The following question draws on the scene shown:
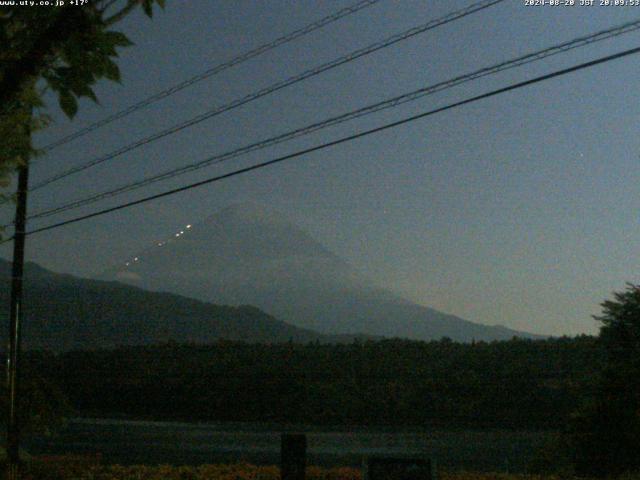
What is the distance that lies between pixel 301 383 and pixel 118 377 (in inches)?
582

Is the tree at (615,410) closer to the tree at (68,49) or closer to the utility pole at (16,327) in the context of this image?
the utility pole at (16,327)

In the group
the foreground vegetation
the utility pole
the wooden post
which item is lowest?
the foreground vegetation

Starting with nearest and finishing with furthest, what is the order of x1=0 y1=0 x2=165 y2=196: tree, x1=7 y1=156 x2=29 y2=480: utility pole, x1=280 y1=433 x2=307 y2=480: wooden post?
x1=0 y1=0 x2=165 y2=196: tree < x1=280 y1=433 x2=307 y2=480: wooden post < x1=7 y1=156 x2=29 y2=480: utility pole

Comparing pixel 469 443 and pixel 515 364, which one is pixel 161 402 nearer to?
pixel 515 364

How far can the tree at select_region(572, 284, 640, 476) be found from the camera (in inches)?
595

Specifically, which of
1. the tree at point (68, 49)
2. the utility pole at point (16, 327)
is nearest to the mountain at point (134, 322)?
the utility pole at point (16, 327)

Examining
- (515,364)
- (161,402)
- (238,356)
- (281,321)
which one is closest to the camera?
(515,364)

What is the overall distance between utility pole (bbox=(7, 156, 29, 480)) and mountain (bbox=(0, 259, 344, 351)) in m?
71.9

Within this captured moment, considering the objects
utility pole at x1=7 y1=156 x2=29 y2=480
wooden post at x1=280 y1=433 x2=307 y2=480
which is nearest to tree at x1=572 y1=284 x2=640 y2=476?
wooden post at x1=280 y1=433 x2=307 y2=480

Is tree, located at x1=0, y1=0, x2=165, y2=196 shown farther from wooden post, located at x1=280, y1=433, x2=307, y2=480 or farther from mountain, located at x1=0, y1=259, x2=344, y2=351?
mountain, located at x1=0, y1=259, x2=344, y2=351

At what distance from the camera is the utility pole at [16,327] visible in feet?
55.5

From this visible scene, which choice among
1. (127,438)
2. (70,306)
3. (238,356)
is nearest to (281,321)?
(70,306)

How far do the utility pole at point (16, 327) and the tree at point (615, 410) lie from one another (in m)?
10.9

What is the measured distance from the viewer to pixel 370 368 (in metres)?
47.6
